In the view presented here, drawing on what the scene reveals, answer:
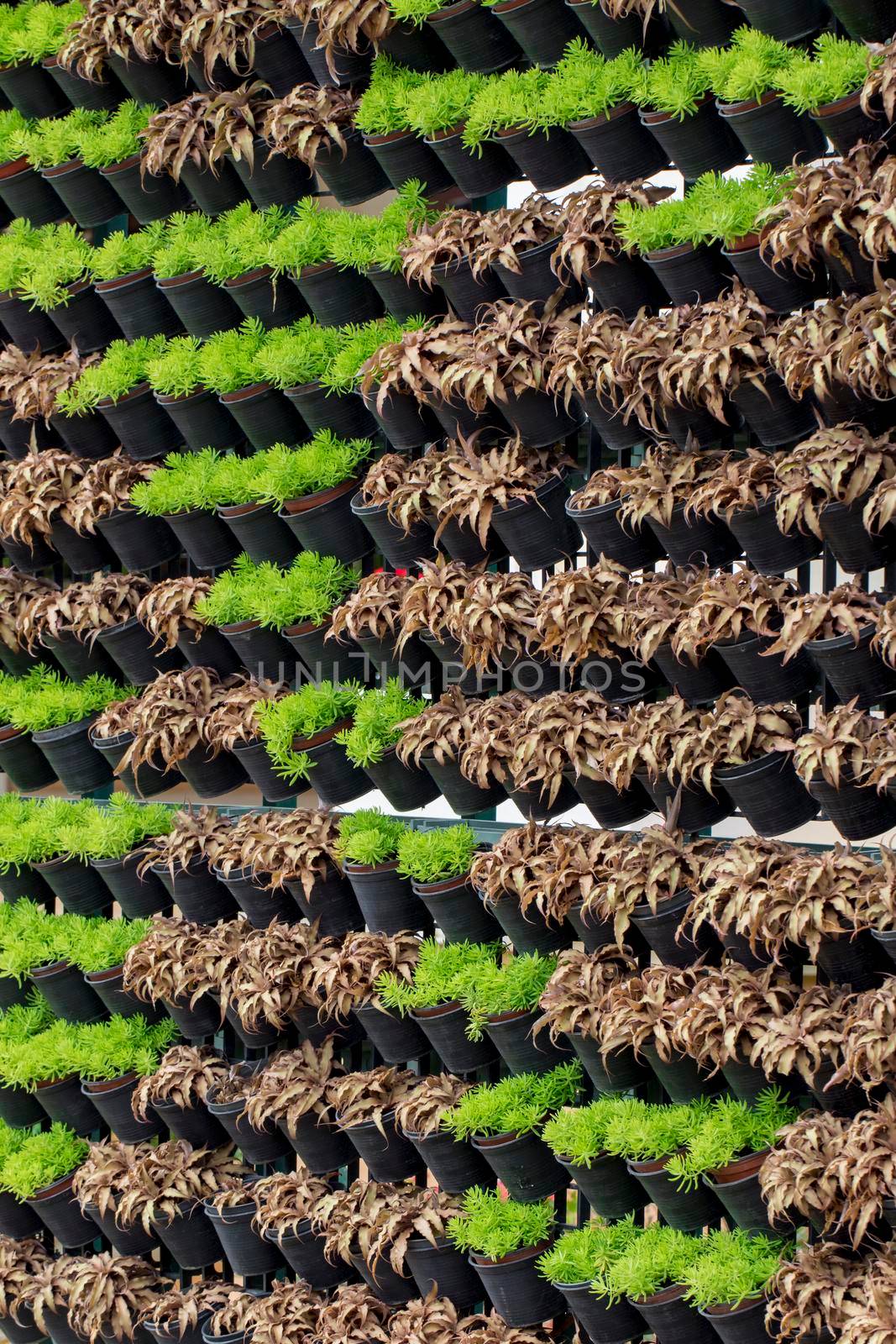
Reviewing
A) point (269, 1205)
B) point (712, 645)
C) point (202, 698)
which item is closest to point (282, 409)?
point (202, 698)

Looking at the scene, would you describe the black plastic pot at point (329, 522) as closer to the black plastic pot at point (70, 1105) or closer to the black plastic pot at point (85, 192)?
the black plastic pot at point (85, 192)

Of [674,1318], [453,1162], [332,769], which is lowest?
[674,1318]

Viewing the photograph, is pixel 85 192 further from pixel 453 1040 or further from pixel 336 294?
pixel 453 1040

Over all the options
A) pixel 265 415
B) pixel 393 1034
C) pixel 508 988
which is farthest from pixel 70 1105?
pixel 265 415

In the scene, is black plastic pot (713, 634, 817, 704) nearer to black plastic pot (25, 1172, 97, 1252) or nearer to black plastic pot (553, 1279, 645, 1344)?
black plastic pot (553, 1279, 645, 1344)

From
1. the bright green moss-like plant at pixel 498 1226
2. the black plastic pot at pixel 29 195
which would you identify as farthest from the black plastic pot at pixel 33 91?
the bright green moss-like plant at pixel 498 1226

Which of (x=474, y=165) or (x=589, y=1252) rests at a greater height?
(x=474, y=165)

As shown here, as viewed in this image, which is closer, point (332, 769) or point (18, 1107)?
point (332, 769)
